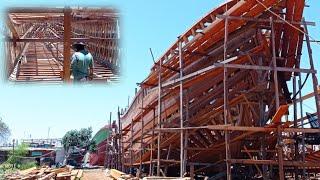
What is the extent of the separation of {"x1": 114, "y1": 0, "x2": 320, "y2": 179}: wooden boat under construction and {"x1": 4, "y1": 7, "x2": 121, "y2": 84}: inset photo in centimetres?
683

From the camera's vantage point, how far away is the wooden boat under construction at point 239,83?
34.6 feet

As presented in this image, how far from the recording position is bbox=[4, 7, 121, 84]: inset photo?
190 centimetres

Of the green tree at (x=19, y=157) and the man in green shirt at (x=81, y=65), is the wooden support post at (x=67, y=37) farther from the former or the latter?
the green tree at (x=19, y=157)

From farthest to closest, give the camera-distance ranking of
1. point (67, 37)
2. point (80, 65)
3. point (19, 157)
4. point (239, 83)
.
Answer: point (19, 157) → point (239, 83) → point (80, 65) → point (67, 37)

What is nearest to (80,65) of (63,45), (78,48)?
(78,48)

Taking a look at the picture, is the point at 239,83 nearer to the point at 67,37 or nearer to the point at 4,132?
the point at 67,37

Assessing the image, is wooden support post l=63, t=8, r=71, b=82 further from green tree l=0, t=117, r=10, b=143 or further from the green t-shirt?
green tree l=0, t=117, r=10, b=143

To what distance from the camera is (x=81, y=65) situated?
7.16 ft

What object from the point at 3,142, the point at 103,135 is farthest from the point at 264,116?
the point at 3,142

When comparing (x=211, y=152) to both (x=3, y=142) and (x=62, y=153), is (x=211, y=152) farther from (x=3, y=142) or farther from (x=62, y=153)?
(x=3, y=142)

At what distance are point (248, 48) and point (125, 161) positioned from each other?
1373 centimetres

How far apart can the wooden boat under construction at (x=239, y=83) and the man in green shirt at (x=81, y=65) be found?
7193 millimetres

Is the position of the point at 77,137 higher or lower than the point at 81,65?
higher

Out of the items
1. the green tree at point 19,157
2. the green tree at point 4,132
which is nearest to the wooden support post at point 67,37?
the green tree at point 19,157
